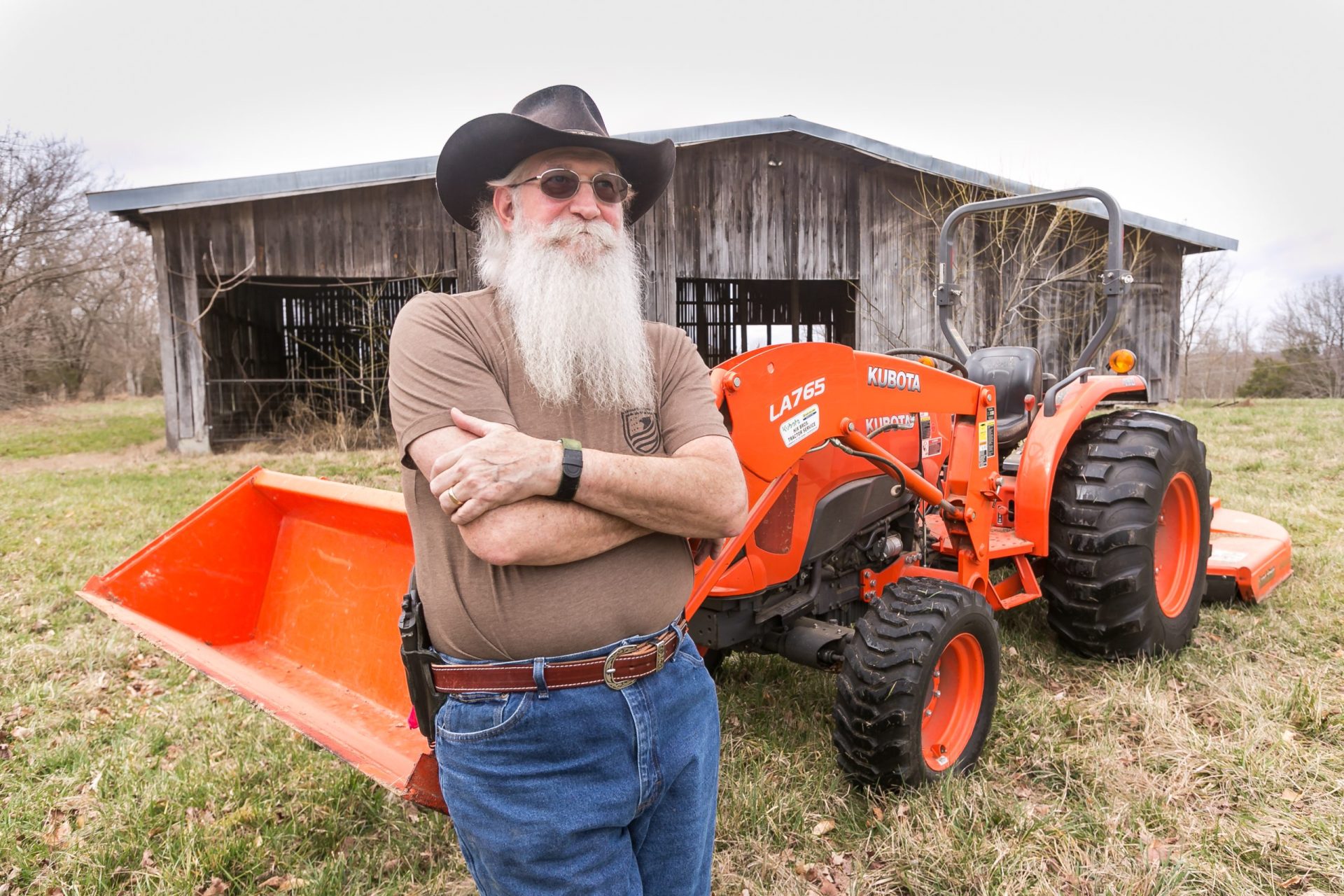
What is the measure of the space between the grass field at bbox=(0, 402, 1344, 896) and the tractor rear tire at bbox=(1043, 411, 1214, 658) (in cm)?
18

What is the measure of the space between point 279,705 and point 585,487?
5.07ft

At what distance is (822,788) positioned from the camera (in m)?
2.88

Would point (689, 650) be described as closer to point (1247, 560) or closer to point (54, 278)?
point (1247, 560)

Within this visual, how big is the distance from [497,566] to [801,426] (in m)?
1.33

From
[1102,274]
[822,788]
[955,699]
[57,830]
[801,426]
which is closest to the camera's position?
[801,426]

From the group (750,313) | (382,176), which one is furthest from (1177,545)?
(750,313)

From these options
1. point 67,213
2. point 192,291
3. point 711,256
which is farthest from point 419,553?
Result: point 67,213

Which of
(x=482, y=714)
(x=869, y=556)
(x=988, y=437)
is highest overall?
(x=988, y=437)

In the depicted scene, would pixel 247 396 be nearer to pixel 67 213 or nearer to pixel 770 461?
pixel 67 213

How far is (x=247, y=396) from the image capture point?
572 inches

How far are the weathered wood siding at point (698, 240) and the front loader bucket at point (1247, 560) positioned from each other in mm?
7739

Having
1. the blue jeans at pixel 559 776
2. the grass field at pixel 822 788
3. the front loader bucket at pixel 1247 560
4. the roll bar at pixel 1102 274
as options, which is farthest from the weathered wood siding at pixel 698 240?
the blue jeans at pixel 559 776

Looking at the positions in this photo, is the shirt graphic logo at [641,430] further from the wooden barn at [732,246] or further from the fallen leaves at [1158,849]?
the wooden barn at [732,246]

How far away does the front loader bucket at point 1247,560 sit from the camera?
4422 millimetres
